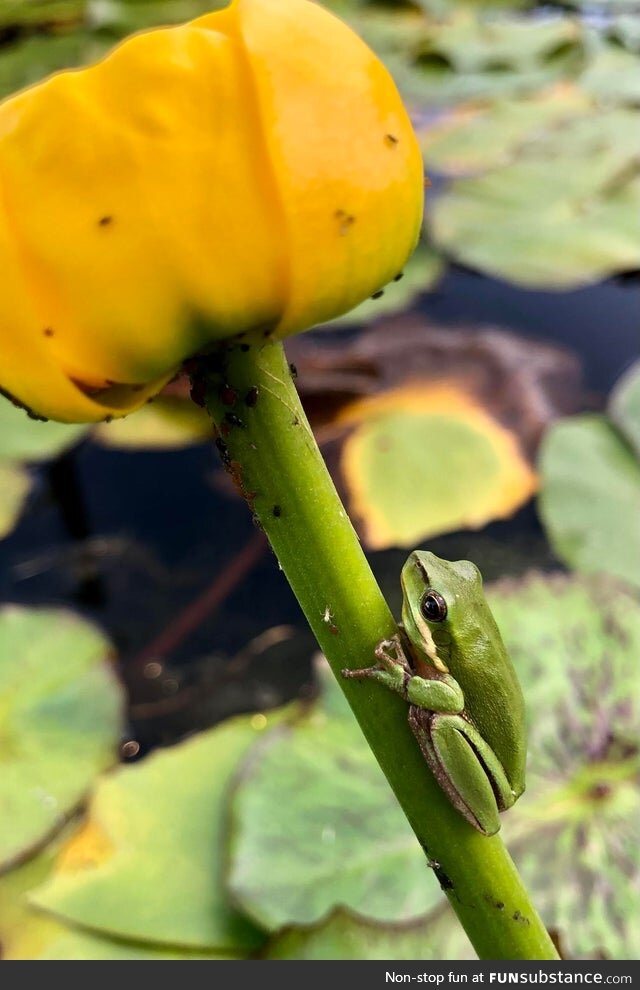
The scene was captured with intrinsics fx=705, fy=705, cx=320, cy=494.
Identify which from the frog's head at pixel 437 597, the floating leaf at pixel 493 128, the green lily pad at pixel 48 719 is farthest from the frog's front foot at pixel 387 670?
the floating leaf at pixel 493 128

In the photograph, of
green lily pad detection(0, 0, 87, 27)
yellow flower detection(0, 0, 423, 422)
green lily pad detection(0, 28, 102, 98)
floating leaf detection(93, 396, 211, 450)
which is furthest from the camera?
green lily pad detection(0, 0, 87, 27)

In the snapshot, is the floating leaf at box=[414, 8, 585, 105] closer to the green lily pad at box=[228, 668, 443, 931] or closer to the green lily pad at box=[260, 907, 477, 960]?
the green lily pad at box=[228, 668, 443, 931]

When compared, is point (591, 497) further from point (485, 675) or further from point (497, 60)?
point (497, 60)

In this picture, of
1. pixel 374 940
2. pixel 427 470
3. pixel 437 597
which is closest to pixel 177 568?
pixel 427 470

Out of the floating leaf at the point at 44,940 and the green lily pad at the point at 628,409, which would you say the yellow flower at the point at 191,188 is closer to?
the floating leaf at the point at 44,940

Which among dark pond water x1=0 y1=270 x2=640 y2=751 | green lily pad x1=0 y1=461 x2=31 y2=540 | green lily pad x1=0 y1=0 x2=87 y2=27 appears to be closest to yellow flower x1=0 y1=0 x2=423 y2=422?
dark pond water x1=0 y1=270 x2=640 y2=751

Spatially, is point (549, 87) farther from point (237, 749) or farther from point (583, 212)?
point (237, 749)
